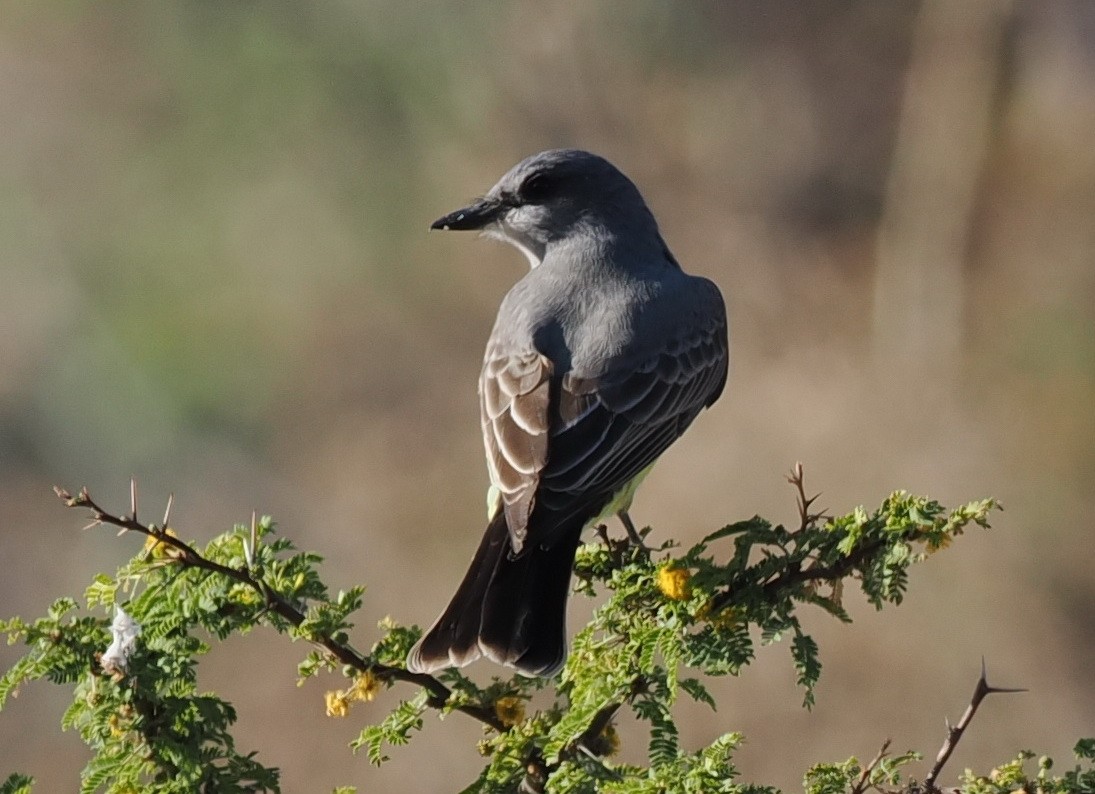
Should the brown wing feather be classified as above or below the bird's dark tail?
above

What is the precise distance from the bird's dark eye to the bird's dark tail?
1567mm

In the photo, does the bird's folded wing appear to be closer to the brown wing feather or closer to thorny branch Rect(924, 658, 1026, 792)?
the brown wing feather

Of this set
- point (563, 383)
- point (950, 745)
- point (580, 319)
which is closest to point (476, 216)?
point (580, 319)

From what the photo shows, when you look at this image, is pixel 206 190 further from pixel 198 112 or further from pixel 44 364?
pixel 44 364

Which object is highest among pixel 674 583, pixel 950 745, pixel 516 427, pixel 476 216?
pixel 476 216

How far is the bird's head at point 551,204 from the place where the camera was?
4.95 meters

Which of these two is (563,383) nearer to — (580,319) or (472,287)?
(580,319)

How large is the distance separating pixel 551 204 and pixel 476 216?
0.24 m

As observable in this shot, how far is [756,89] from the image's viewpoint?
10461 mm

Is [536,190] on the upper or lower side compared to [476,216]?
upper

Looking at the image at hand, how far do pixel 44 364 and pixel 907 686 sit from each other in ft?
17.9

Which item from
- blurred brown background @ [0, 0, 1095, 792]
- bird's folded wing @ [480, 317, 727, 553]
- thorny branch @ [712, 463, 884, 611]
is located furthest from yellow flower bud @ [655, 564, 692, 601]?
blurred brown background @ [0, 0, 1095, 792]

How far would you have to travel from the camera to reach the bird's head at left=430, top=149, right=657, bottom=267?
16.2 ft

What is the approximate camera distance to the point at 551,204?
496cm
